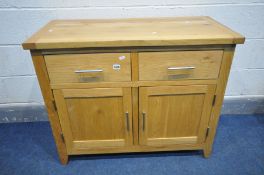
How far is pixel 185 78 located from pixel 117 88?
0.32 m

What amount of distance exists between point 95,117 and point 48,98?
0.81 ft

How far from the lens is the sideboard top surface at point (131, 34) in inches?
33.8

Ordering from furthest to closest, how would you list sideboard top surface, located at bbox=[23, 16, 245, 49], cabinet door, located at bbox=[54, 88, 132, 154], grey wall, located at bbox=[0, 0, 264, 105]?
grey wall, located at bbox=[0, 0, 264, 105], cabinet door, located at bbox=[54, 88, 132, 154], sideboard top surface, located at bbox=[23, 16, 245, 49]

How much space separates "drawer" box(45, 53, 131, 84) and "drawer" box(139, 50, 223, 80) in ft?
0.28

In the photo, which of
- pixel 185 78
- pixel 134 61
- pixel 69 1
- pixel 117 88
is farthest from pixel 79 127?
pixel 69 1

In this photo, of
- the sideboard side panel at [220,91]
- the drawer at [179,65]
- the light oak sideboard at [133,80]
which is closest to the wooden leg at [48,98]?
the light oak sideboard at [133,80]

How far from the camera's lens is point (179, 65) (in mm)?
944

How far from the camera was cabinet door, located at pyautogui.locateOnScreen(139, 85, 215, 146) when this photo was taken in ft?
3.32

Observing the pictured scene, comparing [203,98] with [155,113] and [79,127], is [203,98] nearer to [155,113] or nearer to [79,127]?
[155,113]

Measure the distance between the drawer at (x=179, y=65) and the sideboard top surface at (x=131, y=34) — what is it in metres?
0.06

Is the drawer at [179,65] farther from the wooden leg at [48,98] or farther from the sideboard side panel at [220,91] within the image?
the wooden leg at [48,98]

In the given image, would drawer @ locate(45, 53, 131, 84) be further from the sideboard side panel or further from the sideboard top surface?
the sideboard side panel

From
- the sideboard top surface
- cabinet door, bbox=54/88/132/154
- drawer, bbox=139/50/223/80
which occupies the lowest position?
cabinet door, bbox=54/88/132/154

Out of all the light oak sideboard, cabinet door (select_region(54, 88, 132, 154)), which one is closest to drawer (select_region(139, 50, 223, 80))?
the light oak sideboard
